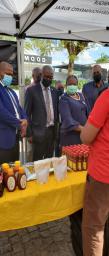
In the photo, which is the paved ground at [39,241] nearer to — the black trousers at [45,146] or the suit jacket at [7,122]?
the suit jacket at [7,122]

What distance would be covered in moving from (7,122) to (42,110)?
81 centimetres

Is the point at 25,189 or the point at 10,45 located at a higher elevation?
the point at 10,45

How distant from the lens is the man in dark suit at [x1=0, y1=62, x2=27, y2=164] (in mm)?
2840

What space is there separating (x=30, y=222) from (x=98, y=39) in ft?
11.3

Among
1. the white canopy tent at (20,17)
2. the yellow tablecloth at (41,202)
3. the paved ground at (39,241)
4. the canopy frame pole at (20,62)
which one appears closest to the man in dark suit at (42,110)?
the canopy frame pole at (20,62)

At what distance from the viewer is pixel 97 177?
1.65m

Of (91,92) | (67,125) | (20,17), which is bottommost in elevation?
(67,125)

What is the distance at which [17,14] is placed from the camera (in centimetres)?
346

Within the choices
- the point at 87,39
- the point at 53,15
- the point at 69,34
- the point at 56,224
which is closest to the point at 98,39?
the point at 87,39

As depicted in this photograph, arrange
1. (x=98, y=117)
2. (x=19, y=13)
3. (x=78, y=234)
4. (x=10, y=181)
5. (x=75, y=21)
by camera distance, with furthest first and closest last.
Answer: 1. (x=75, y=21)
2. (x=19, y=13)
3. (x=78, y=234)
4. (x=10, y=181)
5. (x=98, y=117)

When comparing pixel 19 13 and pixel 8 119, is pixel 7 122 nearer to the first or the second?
pixel 8 119

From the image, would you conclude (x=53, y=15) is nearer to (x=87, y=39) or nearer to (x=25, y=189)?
(x=87, y=39)

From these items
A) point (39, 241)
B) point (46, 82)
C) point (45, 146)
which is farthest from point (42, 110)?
point (39, 241)

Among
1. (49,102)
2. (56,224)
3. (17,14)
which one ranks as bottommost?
A: (56,224)
